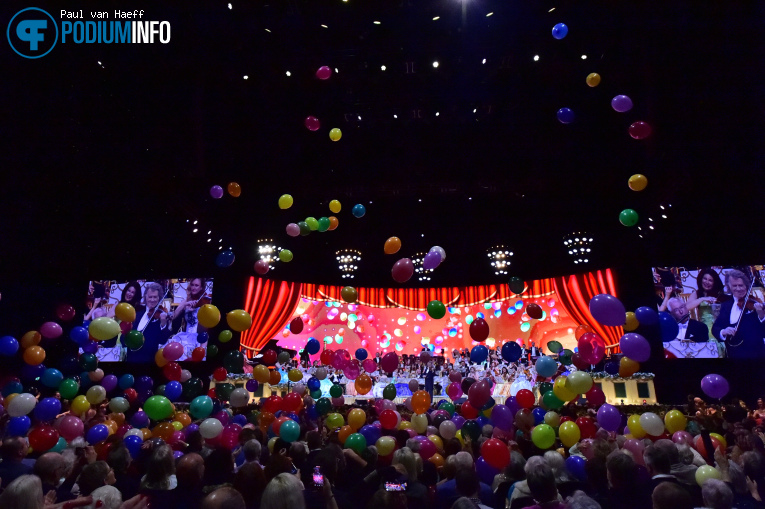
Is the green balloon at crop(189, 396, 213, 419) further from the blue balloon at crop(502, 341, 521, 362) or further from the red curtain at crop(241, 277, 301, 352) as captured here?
the red curtain at crop(241, 277, 301, 352)

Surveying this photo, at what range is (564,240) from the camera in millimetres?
11070

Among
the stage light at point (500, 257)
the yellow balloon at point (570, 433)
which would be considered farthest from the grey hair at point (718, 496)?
the stage light at point (500, 257)

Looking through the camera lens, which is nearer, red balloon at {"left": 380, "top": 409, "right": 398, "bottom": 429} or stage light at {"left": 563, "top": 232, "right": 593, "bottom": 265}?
red balloon at {"left": 380, "top": 409, "right": 398, "bottom": 429}

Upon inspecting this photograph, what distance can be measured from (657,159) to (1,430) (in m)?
9.96

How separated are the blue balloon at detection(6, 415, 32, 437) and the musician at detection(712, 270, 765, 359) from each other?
11.7 metres

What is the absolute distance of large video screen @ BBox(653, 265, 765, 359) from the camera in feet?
31.3

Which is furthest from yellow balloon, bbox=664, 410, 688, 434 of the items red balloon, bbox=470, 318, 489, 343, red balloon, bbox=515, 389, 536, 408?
red balloon, bbox=470, 318, 489, 343

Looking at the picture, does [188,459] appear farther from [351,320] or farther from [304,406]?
[351,320]

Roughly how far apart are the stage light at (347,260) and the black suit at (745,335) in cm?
819

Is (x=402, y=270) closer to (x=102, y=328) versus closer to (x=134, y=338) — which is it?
(x=134, y=338)

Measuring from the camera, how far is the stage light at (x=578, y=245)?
1080 cm

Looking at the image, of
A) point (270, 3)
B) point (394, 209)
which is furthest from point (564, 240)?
point (270, 3)

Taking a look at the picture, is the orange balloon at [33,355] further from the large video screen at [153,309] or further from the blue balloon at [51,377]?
the large video screen at [153,309]

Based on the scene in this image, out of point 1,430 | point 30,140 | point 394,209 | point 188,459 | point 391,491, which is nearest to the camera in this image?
point 391,491
